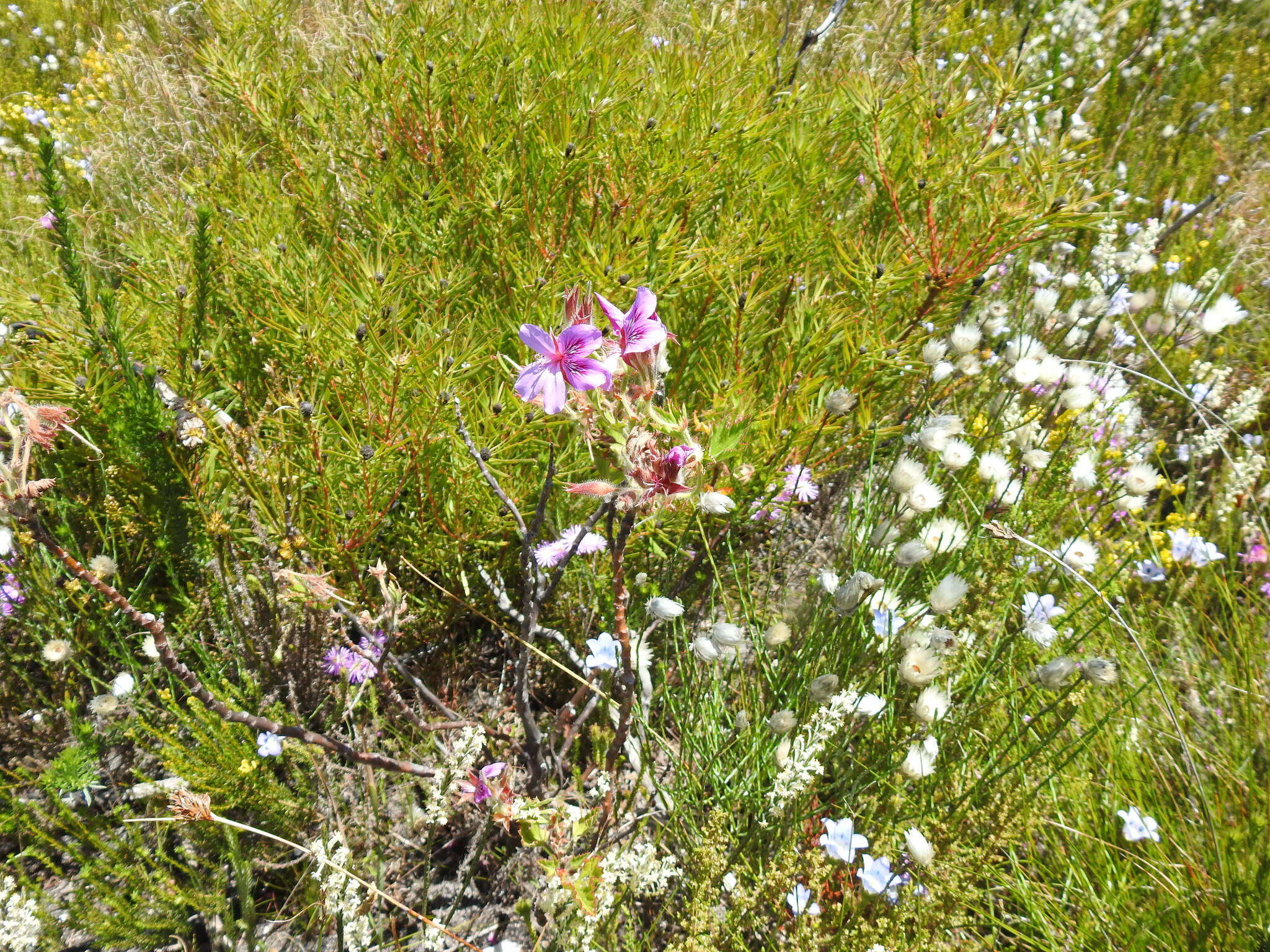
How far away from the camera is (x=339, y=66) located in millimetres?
2832

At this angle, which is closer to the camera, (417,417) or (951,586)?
(951,586)

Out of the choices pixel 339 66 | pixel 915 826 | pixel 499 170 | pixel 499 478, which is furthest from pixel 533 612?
pixel 339 66

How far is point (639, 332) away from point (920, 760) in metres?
1.05

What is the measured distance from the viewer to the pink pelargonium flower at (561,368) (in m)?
0.89

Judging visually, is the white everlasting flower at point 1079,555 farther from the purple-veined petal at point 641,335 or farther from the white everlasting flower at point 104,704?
the white everlasting flower at point 104,704

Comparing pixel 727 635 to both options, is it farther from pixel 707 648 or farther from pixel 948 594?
pixel 948 594

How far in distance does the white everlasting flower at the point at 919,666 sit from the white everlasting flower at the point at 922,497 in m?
0.29

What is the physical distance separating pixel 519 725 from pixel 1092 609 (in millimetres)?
1540

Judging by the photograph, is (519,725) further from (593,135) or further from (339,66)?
(339,66)

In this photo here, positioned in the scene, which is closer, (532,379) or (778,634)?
(532,379)

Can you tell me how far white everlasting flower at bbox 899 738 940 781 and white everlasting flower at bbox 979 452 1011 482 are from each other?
0.67 metres

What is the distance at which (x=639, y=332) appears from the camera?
930mm

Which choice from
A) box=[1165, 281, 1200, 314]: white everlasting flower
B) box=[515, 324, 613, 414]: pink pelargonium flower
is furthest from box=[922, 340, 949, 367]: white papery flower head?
box=[1165, 281, 1200, 314]: white everlasting flower

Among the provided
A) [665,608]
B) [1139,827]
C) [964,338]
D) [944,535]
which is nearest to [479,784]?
[665,608]
